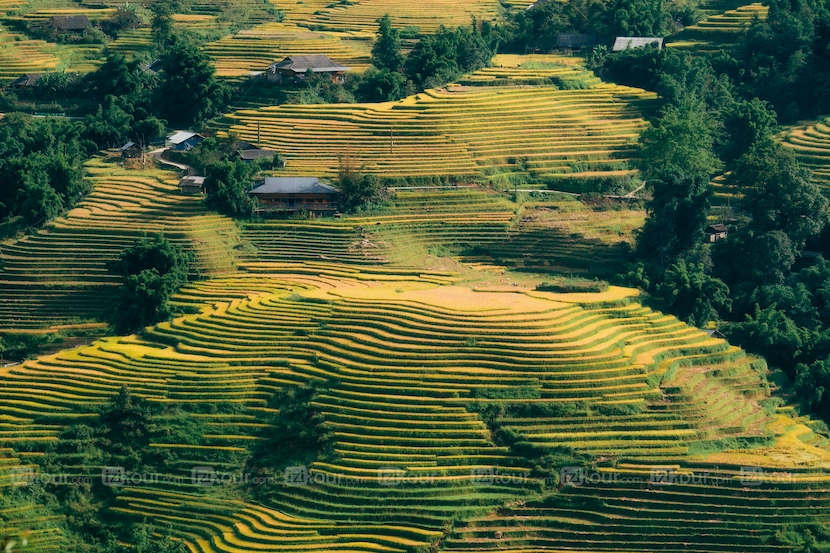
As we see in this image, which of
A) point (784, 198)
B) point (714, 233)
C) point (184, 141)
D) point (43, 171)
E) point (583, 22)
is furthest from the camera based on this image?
point (583, 22)

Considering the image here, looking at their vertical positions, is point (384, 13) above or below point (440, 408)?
above

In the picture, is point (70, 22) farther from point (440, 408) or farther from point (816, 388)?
point (816, 388)

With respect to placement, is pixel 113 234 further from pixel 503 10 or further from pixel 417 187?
pixel 503 10

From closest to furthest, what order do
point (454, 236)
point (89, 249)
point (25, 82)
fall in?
1. point (89, 249)
2. point (454, 236)
3. point (25, 82)

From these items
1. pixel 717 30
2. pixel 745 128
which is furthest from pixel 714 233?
pixel 717 30

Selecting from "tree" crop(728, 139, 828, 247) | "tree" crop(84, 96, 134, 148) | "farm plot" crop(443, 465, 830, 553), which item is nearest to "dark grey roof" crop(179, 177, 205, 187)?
"tree" crop(84, 96, 134, 148)

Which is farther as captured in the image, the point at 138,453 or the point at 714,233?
the point at 714,233

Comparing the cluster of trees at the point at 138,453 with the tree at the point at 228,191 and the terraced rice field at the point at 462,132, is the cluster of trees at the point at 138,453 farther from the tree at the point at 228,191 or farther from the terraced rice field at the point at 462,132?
the terraced rice field at the point at 462,132

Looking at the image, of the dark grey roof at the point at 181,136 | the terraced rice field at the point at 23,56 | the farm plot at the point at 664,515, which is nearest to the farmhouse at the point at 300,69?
the dark grey roof at the point at 181,136
